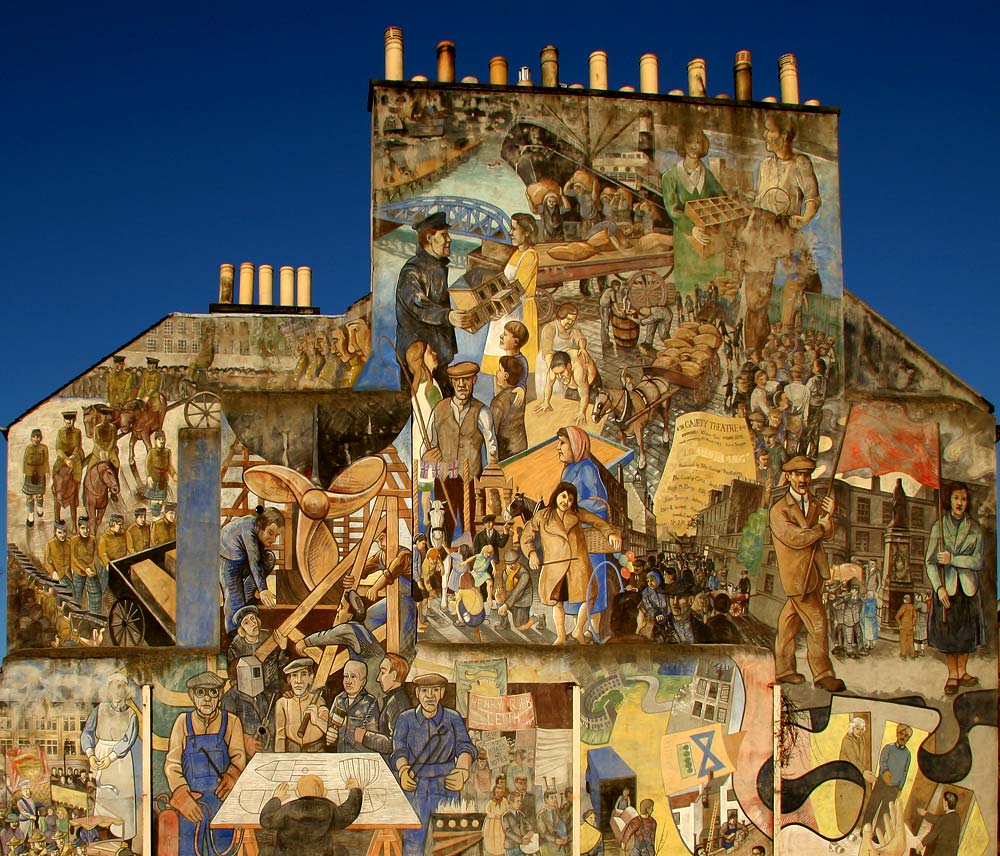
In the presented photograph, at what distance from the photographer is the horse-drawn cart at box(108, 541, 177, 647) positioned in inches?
826

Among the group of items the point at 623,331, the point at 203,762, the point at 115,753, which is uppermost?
the point at 623,331

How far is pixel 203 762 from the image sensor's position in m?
20.5

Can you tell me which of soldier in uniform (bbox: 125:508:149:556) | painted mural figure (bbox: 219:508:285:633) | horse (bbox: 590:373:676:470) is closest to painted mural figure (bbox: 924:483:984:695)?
horse (bbox: 590:373:676:470)

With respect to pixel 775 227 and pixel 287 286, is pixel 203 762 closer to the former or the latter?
pixel 287 286

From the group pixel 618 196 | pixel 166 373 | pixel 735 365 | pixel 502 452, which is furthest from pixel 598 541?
pixel 166 373

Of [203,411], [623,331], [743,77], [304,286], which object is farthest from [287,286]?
[743,77]

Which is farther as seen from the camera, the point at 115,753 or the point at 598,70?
the point at 598,70

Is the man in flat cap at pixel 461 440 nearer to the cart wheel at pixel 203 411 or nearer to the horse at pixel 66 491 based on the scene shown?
the cart wheel at pixel 203 411

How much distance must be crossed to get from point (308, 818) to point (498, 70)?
11.9 metres

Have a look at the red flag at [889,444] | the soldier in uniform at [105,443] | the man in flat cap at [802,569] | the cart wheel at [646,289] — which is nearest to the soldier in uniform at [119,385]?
the soldier in uniform at [105,443]

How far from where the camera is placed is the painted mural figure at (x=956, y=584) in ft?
73.3

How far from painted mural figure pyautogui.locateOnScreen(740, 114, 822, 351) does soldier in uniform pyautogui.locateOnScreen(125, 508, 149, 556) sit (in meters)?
9.69

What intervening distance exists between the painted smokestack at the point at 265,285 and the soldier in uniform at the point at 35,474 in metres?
4.57

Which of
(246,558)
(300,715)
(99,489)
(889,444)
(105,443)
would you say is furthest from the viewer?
(889,444)
